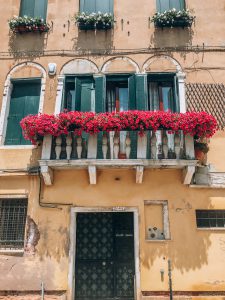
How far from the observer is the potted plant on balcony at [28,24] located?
1069 centimetres

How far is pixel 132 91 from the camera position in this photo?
977 cm

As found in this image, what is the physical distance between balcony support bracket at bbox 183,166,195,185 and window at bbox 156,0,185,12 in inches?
216

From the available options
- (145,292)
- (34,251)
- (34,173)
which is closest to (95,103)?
(34,173)

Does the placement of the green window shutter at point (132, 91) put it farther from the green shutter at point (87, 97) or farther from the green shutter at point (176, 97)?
the green shutter at point (176, 97)

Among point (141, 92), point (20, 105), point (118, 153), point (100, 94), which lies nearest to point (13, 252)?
point (118, 153)

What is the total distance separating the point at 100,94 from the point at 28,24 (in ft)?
11.2

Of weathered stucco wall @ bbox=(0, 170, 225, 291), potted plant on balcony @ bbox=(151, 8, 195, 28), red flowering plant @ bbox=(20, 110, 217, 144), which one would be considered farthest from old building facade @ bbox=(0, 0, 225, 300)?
red flowering plant @ bbox=(20, 110, 217, 144)

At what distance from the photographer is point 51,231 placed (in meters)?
8.74

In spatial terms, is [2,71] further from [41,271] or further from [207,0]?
[207,0]

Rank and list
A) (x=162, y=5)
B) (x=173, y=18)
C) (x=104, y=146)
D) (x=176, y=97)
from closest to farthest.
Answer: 1. (x=104, y=146)
2. (x=176, y=97)
3. (x=173, y=18)
4. (x=162, y=5)

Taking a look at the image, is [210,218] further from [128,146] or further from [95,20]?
[95,20]

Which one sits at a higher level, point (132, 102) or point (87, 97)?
point (87, 97)

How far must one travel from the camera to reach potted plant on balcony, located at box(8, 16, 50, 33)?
10.7m

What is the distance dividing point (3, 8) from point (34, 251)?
779 cm
